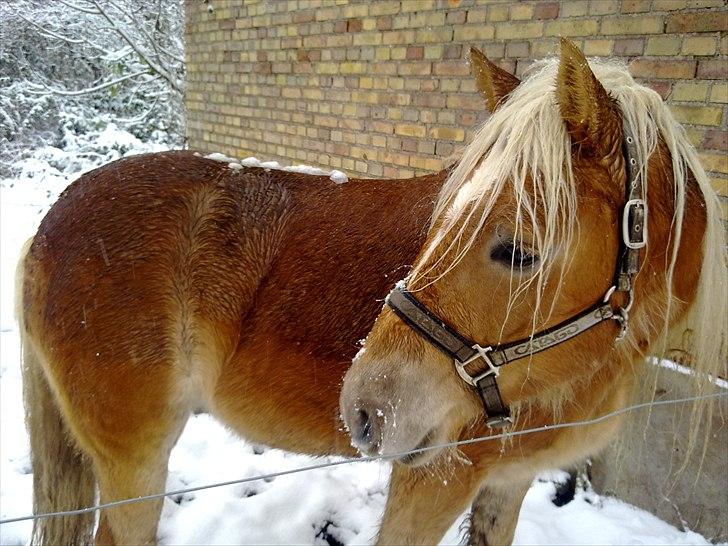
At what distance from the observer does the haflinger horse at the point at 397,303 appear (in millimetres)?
1098

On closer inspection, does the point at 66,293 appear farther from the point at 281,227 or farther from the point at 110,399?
the point at 281,227

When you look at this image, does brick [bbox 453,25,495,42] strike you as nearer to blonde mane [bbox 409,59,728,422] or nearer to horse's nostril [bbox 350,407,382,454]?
blonde mane [bbox 409,59,728,422]

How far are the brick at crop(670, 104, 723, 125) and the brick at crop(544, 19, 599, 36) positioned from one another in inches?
22.8

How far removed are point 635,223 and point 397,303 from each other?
21.5 inches

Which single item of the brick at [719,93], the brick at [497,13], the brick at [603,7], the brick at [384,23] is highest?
the brick at [384,23]

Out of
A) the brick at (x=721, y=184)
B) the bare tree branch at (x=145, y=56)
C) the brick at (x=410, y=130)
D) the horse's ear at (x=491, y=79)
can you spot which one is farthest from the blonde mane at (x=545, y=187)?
the bare tree branch at (x=145, y=56)

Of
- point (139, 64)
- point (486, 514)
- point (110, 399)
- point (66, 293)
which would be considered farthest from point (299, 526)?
point (139, 64)

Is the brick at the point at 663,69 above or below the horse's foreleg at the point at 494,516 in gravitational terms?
above

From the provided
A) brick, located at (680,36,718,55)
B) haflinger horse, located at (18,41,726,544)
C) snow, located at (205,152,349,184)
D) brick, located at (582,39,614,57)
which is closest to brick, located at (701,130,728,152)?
brick, located at (680,36,718,55)

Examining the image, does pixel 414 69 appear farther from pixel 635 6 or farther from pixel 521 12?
pixel 635 6

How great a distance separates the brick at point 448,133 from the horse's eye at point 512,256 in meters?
2.30

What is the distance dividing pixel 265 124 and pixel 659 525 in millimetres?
4402

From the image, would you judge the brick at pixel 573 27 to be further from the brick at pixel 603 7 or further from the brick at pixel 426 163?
the brick at pixel 426 163

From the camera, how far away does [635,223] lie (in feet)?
3.59
